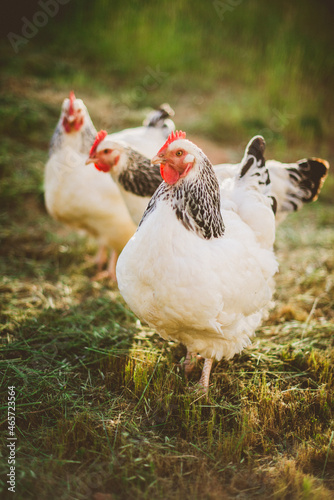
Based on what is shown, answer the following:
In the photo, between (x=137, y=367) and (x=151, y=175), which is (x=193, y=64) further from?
(x=137, y=367)

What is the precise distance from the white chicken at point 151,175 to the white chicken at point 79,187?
1.24 feet

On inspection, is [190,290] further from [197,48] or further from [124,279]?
[197,48]

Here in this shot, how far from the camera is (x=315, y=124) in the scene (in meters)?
7.18

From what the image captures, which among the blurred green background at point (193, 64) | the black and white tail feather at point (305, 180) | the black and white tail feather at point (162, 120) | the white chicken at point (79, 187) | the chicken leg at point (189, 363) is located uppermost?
the blurred green background at point (193, 64)

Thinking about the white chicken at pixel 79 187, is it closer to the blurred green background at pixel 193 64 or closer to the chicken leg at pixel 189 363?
the chicken leg at pixel 189 363

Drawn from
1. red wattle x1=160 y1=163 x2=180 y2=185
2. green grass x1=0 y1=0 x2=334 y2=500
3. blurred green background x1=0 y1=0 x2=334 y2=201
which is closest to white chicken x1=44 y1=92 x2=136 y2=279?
green grass x1=0 y1=0 x2=334 y2=500

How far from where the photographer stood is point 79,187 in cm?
342

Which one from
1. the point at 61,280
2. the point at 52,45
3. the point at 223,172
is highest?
the point at 52,45

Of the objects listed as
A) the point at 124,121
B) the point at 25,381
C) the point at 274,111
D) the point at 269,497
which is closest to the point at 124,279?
the point at 25,381

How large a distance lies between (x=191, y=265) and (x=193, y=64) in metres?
7.87

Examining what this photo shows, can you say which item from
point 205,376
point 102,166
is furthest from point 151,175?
point 205,376

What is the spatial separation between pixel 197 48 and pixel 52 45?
3.12m

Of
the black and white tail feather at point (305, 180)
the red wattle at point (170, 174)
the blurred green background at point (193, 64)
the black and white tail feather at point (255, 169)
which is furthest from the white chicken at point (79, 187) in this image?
the blurred green background at point (193, 64)

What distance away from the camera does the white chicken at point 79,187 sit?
11.2ft
